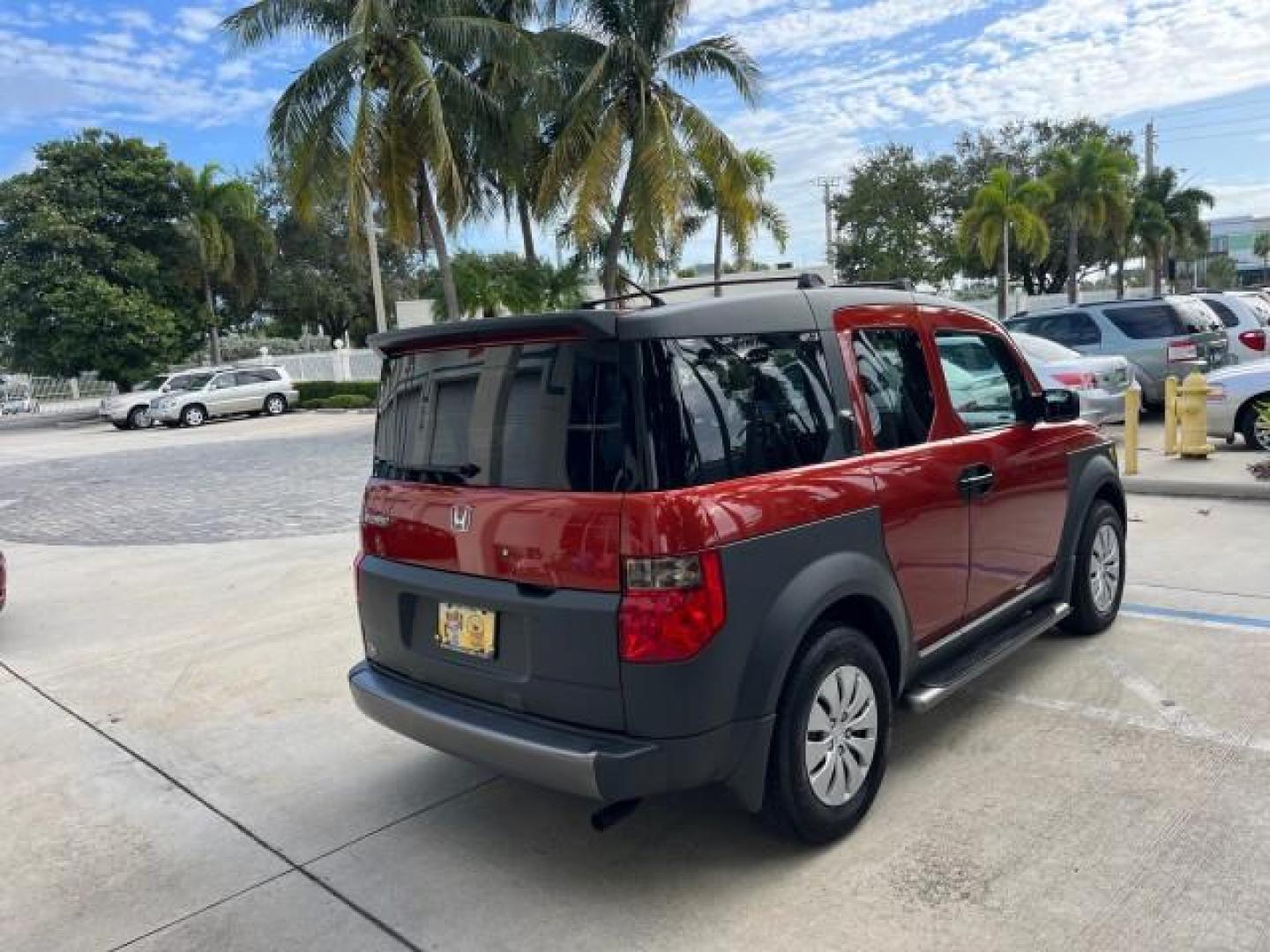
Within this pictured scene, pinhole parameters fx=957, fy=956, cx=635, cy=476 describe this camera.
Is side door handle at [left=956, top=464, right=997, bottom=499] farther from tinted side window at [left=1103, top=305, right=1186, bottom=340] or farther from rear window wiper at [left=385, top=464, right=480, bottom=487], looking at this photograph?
tinted side window at [left=1103, top=305, right=1186, bottom=340]

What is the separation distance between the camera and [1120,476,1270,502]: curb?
335 inches

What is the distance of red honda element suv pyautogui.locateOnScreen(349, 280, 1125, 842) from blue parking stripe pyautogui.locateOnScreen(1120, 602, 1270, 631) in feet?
7.28

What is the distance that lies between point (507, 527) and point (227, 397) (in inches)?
1106

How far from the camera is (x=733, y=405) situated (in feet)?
10.2

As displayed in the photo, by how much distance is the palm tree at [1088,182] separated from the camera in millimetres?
37094

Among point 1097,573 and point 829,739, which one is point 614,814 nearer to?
point 829,739

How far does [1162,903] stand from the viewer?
9.45ft

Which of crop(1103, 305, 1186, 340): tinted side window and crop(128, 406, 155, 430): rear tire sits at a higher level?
crop(1103, 305, 1186, 340): tinted side window

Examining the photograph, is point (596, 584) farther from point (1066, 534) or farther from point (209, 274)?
point (209, 274)

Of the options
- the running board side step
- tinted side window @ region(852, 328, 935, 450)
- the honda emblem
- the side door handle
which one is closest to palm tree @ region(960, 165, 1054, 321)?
the running board side step

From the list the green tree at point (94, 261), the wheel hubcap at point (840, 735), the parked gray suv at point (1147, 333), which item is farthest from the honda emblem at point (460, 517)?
the green tree at point (94, 261)

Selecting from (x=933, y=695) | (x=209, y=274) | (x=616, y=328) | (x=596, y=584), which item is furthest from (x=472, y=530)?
(x=209, y=274)

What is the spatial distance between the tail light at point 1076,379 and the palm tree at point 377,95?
12.5m

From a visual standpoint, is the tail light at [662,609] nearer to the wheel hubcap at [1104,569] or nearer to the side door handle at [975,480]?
the side door handle at [975,480]
